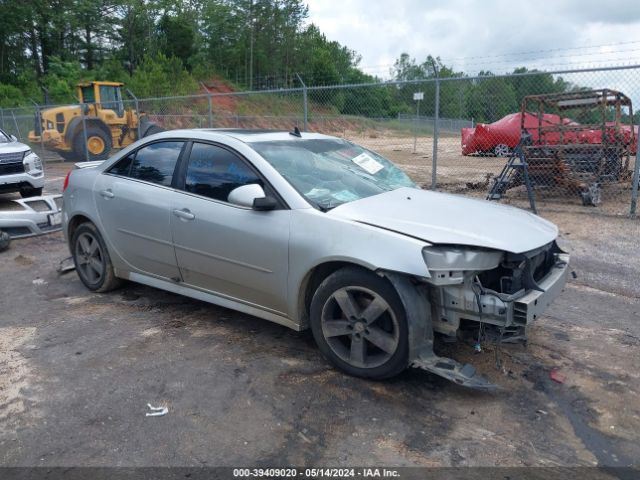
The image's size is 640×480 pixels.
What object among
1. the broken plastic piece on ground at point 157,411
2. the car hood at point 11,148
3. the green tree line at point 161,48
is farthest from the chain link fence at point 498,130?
the broken plastic piece on ground at point 157,411

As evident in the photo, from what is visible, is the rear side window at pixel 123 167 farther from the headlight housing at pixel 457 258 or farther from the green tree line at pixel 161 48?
the green tree line at pixel 161 48

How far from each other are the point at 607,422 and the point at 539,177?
814 centimetres

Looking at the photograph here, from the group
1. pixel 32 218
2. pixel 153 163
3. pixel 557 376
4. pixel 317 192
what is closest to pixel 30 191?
pixel 32 218

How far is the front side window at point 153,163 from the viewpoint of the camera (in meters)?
4.42

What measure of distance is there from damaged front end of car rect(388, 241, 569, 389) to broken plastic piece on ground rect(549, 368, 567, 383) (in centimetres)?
40

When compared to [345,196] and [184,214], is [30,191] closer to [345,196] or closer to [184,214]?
[184,214]

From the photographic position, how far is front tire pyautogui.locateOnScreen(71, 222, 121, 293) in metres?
5.00

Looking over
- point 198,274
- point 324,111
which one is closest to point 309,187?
point 198,274

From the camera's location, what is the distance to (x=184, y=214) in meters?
4.11

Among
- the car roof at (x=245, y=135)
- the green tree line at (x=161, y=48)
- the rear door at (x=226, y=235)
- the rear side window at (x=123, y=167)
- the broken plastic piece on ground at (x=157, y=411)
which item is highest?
the green tree line at (x=161, y=48)

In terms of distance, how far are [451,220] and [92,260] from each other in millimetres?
3468

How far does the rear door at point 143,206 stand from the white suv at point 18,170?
5.31m

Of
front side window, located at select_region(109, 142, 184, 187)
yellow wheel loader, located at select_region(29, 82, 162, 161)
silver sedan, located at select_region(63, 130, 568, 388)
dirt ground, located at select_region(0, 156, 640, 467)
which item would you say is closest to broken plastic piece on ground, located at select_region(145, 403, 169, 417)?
dirt ground, located at select_region(0, 156, 640, 467)

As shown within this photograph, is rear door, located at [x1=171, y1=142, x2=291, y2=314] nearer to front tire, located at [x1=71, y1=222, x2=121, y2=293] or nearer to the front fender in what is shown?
the front fender
